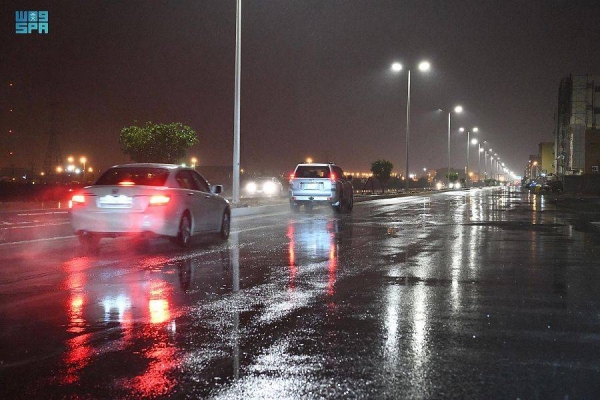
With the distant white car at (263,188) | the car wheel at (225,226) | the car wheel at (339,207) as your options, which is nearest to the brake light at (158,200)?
the car wheel at (225,226)

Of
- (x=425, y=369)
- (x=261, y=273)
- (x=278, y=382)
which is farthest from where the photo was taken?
(x=261, y=273)

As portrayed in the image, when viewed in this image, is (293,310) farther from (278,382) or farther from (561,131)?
(561,131)

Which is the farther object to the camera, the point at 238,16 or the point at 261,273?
Result: the point at 238,16

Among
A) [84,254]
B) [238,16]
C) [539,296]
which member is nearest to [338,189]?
[238,16]

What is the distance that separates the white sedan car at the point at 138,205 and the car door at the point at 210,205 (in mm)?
482

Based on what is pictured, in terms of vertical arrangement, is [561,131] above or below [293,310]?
above

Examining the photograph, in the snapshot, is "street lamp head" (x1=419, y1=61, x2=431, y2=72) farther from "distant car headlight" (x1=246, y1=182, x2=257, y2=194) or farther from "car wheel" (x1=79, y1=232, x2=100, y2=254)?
"car wheel" (x1=79, y1=232, x2=100, y2=254)

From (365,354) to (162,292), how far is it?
3.79 meters

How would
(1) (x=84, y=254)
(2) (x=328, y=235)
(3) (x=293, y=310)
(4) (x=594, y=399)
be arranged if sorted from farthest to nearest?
1. (2) (x=328, y=235)
2. (1) (x=84, y=254)
3. (3) (x=293, y=310)
4. (4) (x=594, y=399)

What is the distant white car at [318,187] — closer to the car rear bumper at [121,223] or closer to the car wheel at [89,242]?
the car wheel at [89,242]

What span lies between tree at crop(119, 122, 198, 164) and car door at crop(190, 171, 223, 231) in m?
30.2

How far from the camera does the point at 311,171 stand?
94.0 ft

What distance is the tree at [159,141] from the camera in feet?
150

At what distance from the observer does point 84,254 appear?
1298 centimetres
